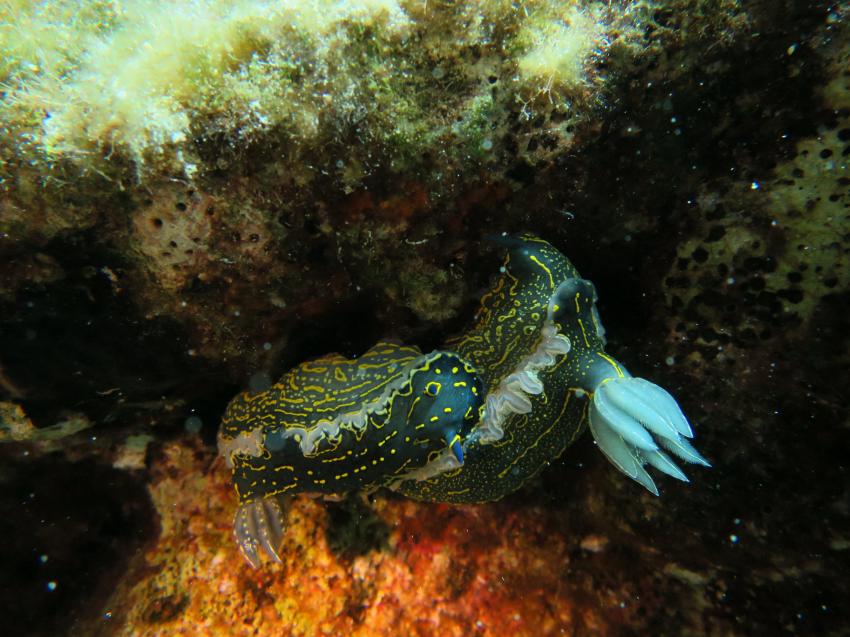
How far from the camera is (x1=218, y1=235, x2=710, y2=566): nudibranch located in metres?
2.86

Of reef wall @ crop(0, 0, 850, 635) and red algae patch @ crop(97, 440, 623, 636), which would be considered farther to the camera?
red algae patch @ crop(97, 440, 623, 636)

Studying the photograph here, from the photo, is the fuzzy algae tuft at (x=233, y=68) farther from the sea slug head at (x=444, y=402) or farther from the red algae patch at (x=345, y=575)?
the red algae patch at (x=345, y=575)

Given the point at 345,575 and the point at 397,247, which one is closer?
the point at 397,247

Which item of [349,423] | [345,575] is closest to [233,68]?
[349,423]

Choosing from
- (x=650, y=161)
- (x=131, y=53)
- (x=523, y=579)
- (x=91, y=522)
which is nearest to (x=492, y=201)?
(x=650, y=161)

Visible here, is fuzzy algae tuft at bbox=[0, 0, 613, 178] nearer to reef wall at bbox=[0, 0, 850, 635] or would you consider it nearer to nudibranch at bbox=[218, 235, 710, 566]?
reef wall at bbox=[0, 0, 850, 635]

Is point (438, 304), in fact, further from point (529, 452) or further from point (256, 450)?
point (256, 450)

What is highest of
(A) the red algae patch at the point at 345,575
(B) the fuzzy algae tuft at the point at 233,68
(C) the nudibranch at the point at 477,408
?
(B) the fuzzy algae tuft at the point at 233,68

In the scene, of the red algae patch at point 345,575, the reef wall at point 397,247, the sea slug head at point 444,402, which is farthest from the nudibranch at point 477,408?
the red algae patch at point 345,575

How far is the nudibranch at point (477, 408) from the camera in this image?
2861mm

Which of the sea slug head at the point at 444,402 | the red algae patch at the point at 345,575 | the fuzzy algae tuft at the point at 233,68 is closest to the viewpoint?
the fuzzy algae tuft at the point at 233,68

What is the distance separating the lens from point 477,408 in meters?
2.96

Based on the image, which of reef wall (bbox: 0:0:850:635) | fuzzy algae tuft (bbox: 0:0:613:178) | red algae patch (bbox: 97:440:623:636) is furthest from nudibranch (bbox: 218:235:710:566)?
fuzzy algae tuft (bbox: 0:0:613:178)

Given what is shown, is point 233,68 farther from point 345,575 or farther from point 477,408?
point 345,575
